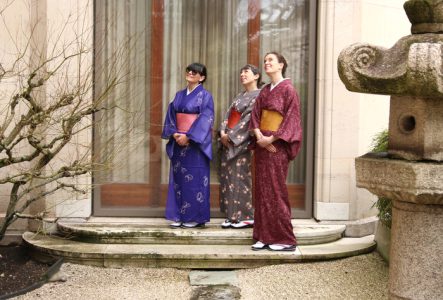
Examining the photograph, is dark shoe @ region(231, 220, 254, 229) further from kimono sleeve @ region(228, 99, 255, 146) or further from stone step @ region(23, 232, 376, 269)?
kimono sleeve @ region(228, 99, 255, 146)

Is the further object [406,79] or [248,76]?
[248,76]

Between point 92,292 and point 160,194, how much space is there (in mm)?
2005

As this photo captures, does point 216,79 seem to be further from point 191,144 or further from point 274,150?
point 274,150

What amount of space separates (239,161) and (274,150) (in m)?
0.73

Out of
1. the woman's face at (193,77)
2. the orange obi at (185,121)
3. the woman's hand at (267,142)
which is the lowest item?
the woman's hand at (267,142)

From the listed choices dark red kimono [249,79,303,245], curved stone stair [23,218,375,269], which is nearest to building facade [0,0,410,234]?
curved stone stair [23,218,375,269]

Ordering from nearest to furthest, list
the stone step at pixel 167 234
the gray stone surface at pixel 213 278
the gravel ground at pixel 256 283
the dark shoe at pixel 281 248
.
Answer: the gravel ground at pixel 256 283 < the gray stone surface at pixel 213 278 < the dark shoe at pixel 281 248 < the stone step at pixel 167 234

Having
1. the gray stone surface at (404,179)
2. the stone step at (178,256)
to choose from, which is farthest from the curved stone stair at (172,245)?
the gray stone surface at (404,179)

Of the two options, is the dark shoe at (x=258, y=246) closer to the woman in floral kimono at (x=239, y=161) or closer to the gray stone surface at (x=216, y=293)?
the woman in floral kimono at (x=239, y=161)

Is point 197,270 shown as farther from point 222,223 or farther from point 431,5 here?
point 431,5

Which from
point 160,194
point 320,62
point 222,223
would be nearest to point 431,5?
point 320,62

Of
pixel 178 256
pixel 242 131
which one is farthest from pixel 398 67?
pixel 178 256

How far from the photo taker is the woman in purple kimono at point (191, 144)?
6.92 meters

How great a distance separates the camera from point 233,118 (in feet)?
23.3
